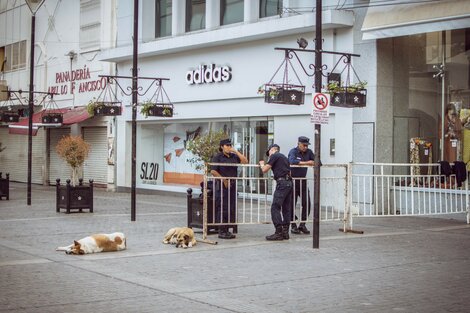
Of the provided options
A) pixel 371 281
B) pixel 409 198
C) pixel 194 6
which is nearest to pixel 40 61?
pixel 194 6

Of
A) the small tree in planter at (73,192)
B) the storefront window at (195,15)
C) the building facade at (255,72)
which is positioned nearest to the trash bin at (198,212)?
the small tree in planter at (73,192)

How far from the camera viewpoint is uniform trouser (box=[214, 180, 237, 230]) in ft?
43.1

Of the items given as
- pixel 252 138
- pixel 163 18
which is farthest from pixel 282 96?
pixel 163 18

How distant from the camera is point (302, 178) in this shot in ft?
45.9

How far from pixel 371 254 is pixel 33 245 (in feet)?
18.7

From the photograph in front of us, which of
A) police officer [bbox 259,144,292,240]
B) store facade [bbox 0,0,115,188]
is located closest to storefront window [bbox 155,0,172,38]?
store facade [bbox 0,0,115,188]

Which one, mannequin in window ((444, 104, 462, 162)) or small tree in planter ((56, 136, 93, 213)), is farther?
mannequin in window ((444, 104, 462, 162))

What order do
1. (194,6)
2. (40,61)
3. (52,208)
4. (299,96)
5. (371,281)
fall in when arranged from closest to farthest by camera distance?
(371,281), (299,96), (52,208), (194,6), (40,61)

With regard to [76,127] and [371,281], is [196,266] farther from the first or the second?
[76,127]

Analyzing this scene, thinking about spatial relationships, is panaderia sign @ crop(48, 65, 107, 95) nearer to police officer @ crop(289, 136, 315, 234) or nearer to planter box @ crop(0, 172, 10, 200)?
planter box @ crop(0, 172, 10, 200)

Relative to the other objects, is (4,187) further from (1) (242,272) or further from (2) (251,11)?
(1) (242,272)

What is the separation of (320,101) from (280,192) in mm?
1971

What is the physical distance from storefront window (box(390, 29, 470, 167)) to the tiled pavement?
365cm

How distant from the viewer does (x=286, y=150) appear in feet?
67.4
